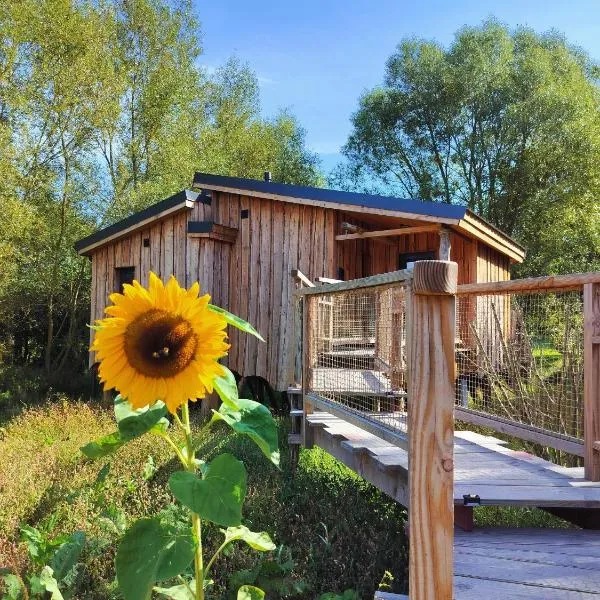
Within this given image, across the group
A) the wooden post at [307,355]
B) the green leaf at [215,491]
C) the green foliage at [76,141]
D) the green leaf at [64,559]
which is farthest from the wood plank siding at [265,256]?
the green leaf at [215,491]

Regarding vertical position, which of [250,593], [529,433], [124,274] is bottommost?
[250,593]

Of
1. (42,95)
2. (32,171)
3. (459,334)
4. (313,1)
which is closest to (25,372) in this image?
(32,171)

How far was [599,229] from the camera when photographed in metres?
19.4

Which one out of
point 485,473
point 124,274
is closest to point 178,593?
point 485,473

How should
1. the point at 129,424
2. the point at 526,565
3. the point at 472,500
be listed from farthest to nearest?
the point at 472,500 < the point at 526,565 < the point at 129,424

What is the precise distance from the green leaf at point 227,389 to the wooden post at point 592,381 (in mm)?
2568

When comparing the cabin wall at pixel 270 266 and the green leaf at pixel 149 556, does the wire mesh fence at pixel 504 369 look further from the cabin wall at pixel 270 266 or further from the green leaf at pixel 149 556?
the green leaf at pixel 149 556

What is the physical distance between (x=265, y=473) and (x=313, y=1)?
58.8 ft

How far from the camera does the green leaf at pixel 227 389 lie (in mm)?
1774

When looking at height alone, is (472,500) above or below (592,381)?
below

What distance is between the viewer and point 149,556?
164 cm

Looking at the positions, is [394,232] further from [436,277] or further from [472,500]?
[436,277]

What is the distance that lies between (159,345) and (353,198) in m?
8.02

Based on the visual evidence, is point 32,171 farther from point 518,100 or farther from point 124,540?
point 518,100
